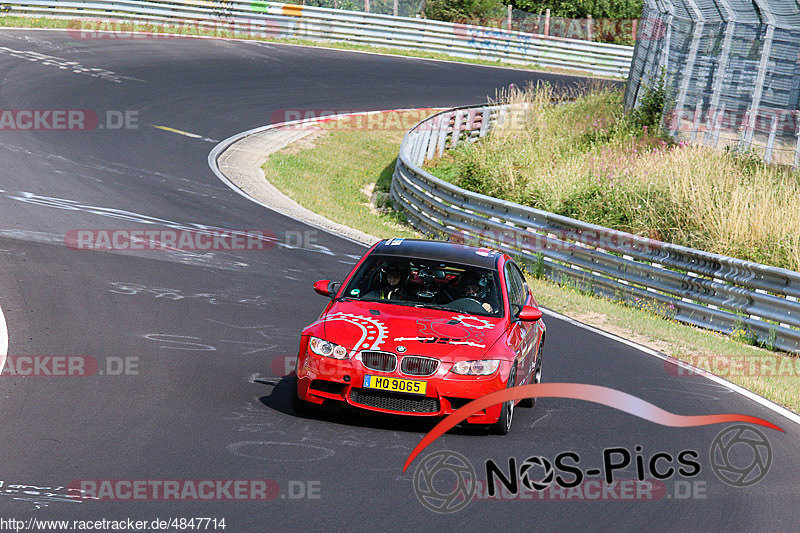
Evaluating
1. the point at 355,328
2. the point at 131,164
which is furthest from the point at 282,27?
the point at 355,328

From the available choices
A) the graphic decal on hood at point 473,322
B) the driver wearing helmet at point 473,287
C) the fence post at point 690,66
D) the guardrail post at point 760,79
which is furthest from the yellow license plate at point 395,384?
the fence post at point 690,66

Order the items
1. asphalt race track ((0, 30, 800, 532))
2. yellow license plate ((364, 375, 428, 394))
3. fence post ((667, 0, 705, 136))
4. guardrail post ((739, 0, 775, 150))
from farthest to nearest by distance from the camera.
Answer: fence post ((667, 0, 705, 136)) → guardrail post ((739, 0, 775, 150)) → yellow license plate ((364, 375, 428, 394)) → asphalt race track ((0, 30, 800, 532))

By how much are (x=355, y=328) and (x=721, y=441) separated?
3.42 metres

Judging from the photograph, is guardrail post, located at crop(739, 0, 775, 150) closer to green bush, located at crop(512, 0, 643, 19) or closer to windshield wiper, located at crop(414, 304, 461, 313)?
windshield wiper, located at crop(414, 304, 461, 313)

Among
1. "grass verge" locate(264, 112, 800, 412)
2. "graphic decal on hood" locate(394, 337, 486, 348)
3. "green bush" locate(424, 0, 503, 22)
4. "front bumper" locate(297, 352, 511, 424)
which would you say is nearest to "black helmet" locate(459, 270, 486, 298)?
"graphic decal on hood" locate(394, 337, 486, 348)

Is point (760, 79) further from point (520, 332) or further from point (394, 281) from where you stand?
point (394, 281)

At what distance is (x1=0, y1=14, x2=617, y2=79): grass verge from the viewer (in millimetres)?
37594

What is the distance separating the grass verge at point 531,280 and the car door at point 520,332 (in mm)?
3072

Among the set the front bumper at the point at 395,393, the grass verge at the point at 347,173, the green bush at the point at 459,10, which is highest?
the green bush at the point at 459,10

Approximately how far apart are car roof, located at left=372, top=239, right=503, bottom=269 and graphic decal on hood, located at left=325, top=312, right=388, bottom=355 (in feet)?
3.61

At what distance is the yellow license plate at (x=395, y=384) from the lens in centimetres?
826

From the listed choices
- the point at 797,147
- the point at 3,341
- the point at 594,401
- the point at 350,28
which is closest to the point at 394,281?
the point at 594,401

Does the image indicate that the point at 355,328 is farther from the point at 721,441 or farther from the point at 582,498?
the point at 721,441

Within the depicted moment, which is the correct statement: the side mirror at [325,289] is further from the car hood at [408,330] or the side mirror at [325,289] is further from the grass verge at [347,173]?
the grass verge at [347,173]
